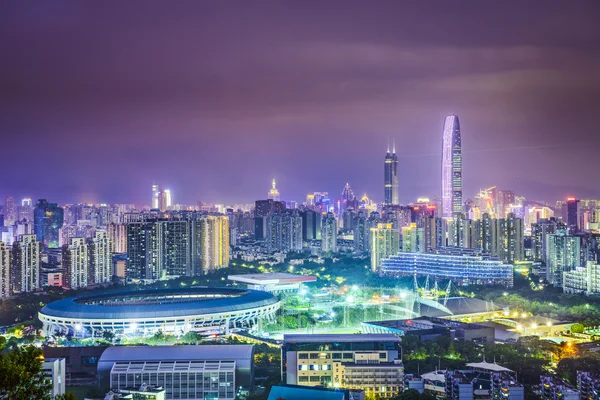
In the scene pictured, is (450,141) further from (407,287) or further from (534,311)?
(534,311)

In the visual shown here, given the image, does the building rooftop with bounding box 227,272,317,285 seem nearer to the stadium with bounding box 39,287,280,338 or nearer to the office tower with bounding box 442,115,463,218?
the stadium with bounding box 39,287,280,338

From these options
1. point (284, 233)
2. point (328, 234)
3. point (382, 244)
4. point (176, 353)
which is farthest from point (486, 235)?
point (176, 353)

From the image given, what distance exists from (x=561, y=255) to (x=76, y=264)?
11.8 m

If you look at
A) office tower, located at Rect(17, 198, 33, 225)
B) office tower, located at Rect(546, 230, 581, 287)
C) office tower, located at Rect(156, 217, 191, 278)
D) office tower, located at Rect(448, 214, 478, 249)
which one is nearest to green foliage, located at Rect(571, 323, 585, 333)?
office tower, located at Rect(546, 230, 581, 287)

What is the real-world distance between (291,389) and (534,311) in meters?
8.74

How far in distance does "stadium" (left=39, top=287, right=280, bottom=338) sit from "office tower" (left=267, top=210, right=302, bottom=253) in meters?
14.4

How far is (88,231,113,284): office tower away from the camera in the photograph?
1936cm

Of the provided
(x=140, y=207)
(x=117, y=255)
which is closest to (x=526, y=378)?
(x=117, y=255)

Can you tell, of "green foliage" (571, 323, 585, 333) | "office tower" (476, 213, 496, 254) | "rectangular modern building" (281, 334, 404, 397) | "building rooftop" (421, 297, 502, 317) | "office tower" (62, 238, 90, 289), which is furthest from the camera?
"office tower" (476, 213, 496, 254)

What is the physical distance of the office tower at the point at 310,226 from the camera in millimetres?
30719

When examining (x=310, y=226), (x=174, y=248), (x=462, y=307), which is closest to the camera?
(x=462, y=307)

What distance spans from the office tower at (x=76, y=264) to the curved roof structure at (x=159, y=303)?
4349mm

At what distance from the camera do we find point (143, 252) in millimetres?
20406

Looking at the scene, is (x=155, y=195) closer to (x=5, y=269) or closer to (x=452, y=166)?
(x=452, y=166)
